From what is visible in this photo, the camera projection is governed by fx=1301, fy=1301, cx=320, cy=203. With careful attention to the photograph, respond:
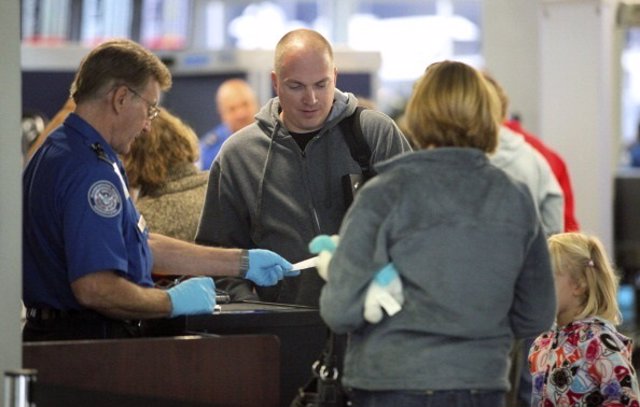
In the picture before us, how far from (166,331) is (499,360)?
3.26 ft

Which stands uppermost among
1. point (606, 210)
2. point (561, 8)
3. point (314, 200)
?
point (561, 8)

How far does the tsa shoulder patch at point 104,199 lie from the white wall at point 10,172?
273 mm

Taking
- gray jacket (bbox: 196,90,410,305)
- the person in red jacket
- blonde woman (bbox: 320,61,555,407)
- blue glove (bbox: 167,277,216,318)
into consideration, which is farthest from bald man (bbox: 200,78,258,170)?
blonde woman (bbox: 320,61,555,407)

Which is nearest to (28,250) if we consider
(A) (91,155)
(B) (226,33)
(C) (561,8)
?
(A) (91,155)

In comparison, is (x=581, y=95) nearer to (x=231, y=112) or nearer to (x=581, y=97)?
(x=581, y=97)

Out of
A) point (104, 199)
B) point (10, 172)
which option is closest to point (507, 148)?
point (104, 199)

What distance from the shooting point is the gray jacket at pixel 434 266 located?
2.76 meters

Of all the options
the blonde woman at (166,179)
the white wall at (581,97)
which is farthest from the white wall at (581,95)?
the blonde woman at (166,179)

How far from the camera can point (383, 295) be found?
2738 mm

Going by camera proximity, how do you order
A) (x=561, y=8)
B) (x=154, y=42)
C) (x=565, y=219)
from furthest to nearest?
(x=154, y=42)
(x=561, y=8)
(x=565, y=219)

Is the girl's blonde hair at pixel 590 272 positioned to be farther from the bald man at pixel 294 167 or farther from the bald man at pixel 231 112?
the bald man at pixel 231 112

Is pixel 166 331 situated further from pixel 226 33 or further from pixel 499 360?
pixel 226 33

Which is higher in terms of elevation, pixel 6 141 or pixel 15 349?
pixel 6 141

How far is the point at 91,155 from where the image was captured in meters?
3.31
